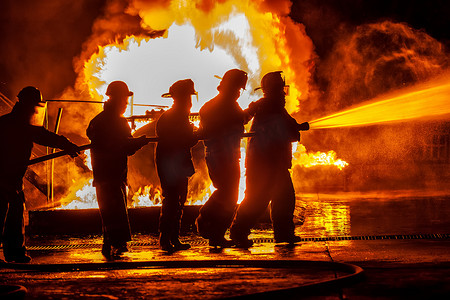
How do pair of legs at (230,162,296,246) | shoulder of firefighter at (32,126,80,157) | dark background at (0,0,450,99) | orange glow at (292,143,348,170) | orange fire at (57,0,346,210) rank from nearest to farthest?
shoulder of firefighter at (32,126,80,157), pair of legs at (230,162,296,246), orange fire at (57,0,346,210), dark background at (0,0,450,99), orange glow at (292,143,348,170)

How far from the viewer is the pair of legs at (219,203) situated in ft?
22.8

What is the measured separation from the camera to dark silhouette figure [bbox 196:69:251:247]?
6.95 meters

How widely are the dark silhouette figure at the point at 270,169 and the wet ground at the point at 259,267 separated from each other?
28 cm

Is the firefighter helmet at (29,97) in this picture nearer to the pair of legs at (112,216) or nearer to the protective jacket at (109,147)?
the protective jacket at (109,147)

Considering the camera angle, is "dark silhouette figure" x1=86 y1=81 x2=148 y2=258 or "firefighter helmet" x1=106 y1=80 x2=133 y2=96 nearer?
"dark silhouette figure" x1=86 y1=81 x2=148 y2=258

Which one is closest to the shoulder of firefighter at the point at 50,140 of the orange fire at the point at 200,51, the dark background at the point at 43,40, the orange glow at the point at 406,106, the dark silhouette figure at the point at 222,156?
the dark silhouette figure at the point at 222,156

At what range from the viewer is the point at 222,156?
6.97 m

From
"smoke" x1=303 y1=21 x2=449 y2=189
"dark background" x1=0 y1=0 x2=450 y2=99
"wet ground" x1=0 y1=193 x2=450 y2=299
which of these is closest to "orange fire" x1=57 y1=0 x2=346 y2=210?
"dark background" x1=0 y1=0 x2=450 y2=99

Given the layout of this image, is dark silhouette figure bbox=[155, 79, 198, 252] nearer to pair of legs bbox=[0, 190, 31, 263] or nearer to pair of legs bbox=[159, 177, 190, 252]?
pair of legs bbox=[159, 177, 190, 252]

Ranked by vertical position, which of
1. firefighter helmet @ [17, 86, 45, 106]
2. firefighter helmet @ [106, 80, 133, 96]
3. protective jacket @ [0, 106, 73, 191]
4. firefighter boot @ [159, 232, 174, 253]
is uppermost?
firefighter helmet @ [106, 80, 133, 96]

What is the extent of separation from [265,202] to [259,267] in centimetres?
185

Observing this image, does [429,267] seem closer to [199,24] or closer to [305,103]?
[199,24]

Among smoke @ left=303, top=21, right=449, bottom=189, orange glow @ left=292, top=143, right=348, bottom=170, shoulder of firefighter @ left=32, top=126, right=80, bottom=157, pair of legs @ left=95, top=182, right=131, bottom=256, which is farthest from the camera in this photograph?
smoke @ left=303, top=21, right=449, bottom=189

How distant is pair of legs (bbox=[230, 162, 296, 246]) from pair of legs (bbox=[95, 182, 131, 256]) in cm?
129
